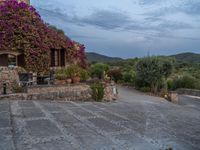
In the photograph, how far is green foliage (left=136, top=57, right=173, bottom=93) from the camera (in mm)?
19547

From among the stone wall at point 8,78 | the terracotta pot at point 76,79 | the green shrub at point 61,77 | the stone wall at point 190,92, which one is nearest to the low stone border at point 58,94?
the terracotta pot at point 76,79

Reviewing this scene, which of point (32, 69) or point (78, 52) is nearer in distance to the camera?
point (32, 69)

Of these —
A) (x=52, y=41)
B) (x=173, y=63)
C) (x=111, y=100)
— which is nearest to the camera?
(x=111, y=100)

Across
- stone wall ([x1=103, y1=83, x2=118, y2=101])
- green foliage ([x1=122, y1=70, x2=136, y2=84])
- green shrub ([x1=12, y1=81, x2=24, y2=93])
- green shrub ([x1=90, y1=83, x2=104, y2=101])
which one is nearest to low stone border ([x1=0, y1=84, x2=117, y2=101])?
stone wall ([x1=103, y1=83, x2=118, y2=101])

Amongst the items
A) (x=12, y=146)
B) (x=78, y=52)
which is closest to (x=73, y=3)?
(x=78, y=52)

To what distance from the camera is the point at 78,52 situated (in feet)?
60.7

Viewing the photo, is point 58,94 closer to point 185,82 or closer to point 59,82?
point 59,82

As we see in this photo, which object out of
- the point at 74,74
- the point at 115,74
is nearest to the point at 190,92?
the point at 115,74

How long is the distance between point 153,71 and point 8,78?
10442 mm

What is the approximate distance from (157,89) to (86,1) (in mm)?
8826

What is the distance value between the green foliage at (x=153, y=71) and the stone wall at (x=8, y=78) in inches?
390

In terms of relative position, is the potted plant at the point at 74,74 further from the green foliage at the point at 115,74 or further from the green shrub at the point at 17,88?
the green foliage at the point at 115,74

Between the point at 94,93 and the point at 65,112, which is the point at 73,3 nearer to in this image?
the point at 94,93

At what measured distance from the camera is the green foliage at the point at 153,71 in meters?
19.5
